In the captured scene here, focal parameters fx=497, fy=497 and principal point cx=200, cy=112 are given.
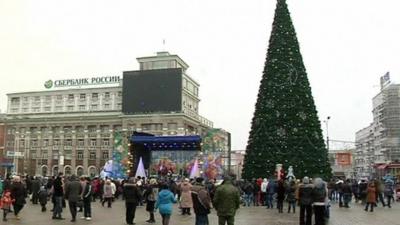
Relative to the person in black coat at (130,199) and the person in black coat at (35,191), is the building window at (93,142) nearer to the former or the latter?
the person in black coat at (35,191)

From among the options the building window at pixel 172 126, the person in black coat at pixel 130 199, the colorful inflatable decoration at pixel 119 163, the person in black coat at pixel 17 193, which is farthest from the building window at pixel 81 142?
the person in black coat at pixel 130 199

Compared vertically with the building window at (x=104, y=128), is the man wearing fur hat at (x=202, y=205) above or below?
below

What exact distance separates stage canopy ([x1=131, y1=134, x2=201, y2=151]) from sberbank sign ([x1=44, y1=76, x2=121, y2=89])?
204ft

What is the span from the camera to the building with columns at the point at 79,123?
97000 mm

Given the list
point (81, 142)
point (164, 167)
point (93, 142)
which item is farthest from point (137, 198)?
point (81, 142)

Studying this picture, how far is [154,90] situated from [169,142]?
49.8 m

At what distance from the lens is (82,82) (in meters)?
106

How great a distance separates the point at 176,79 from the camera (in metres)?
88.8

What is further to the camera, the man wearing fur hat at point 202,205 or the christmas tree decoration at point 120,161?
the christmas tree decoration at point 120,161

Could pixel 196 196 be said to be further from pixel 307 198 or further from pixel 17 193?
pixel 17 193

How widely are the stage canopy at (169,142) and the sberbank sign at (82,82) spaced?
204 feet

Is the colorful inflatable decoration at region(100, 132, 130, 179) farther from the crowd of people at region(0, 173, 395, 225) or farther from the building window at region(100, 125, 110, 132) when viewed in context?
the building window at region(100, 125, 110, 132)

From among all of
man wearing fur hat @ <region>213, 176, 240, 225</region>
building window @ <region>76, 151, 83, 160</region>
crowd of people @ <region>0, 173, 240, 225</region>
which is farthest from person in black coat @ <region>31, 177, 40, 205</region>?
building window @ <region>76, 151, 83, 160</region>

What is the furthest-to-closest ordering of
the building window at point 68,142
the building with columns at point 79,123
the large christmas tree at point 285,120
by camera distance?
the building window at point 68,142
the building with columns at point 79,123
the large christmas tree at point 285,120
